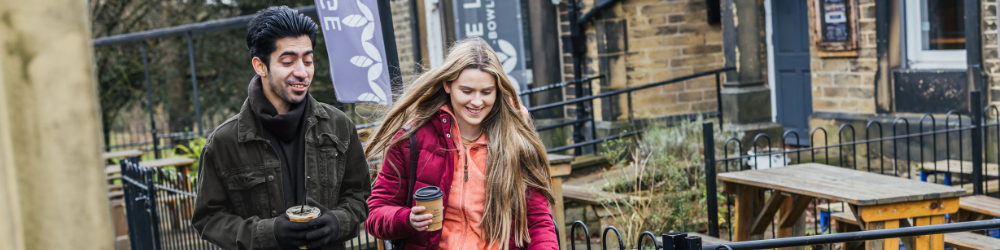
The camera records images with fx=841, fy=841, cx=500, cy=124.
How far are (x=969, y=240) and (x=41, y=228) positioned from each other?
186 inches

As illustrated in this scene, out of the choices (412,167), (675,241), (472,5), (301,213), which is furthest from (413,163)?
(472,5)

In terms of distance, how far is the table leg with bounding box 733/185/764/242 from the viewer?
5113mm

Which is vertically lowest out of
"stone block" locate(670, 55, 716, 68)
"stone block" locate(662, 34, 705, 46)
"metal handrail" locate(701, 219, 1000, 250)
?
"metal handrail" locate(701, 219, 1000, 250)

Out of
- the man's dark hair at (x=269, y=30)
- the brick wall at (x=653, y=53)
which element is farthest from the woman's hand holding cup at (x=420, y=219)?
the brick wall at (x=653, y=53)

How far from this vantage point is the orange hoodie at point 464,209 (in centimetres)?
255

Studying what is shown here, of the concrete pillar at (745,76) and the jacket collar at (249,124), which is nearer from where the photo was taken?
the jacket collar at (249,124)

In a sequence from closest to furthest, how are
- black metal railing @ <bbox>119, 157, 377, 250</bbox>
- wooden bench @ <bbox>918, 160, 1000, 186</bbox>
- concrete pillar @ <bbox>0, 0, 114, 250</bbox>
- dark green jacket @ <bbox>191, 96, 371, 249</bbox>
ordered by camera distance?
concrete pillar @ <bbox>0, 0, 114, 250</bbox> → dark green jacket @ <bbox>191, 96, 371, 249</bbox> → black metal railing @ <bbox>119, 157, 377, 250</bbox> → wooden bench @ <bbox>918, 160, 1000, 186</bbox>

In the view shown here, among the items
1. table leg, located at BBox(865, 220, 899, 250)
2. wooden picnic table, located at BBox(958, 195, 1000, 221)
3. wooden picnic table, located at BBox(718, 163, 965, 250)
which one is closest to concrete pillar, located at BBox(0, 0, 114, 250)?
wooden picnic table, located at BBox(718, 163, 965, 250)

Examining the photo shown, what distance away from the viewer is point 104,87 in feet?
46.6

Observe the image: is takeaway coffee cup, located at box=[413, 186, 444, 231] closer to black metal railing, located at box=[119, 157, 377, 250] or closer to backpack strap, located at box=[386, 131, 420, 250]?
backpack strap, located at box=[386, 131, 420, 250]

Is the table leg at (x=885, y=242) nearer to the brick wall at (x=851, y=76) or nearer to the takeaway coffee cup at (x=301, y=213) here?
the takeaway coffee cup at (x=301, y=213)

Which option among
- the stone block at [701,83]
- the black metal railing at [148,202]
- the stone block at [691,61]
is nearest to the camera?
the black metal railing at [148,202]

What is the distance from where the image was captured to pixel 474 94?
102 inches

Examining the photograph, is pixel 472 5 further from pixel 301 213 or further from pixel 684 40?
pixel 301 213
